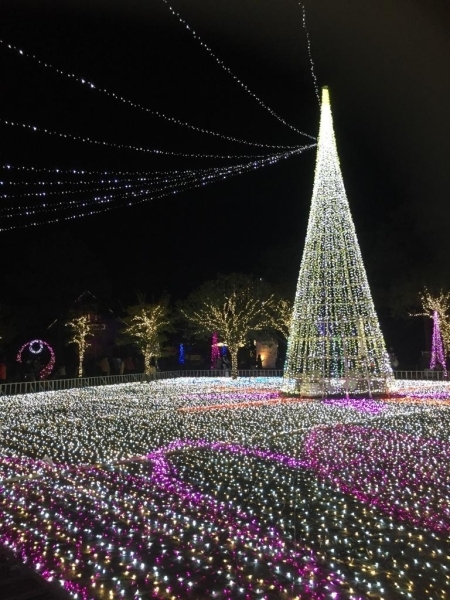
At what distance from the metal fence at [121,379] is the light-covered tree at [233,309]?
183 cm

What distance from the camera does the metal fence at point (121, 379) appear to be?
2138 centimetres

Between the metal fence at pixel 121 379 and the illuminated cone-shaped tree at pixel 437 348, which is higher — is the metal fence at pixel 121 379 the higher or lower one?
the lower one

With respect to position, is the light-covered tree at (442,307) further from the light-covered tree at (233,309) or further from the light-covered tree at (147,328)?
the light-covered tree at (147,328)

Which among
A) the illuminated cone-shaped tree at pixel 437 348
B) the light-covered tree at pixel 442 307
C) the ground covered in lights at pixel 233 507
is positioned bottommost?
the ground covered in lights at pixel 233 507

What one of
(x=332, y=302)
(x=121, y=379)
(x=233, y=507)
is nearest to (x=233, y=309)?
(x=121, y=379)

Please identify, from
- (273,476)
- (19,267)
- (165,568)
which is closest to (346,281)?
(273,476)

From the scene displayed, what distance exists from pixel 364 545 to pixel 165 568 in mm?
1732

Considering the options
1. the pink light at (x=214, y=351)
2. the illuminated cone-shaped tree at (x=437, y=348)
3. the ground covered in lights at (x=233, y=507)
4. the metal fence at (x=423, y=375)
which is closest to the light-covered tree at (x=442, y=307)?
the illuminated cone-shaped tree at (x=437, y=348)

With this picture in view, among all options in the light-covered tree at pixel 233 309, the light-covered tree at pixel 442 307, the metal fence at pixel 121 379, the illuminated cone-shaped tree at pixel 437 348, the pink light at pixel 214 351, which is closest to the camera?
the metal fence at pixel 121 379

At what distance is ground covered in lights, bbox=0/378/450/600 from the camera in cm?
435

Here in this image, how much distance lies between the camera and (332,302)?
17.2 metres

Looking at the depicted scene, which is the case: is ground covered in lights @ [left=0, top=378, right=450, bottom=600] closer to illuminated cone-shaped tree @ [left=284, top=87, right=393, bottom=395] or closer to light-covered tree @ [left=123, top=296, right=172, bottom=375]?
illuminated cone-shaped tree @ [left=284, top=87, right=393, bottom=395]

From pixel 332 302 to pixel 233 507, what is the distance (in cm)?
1175

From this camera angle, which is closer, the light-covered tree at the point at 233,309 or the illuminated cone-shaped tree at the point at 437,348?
the illuminated cone-shaped tree at the point at 437,348
